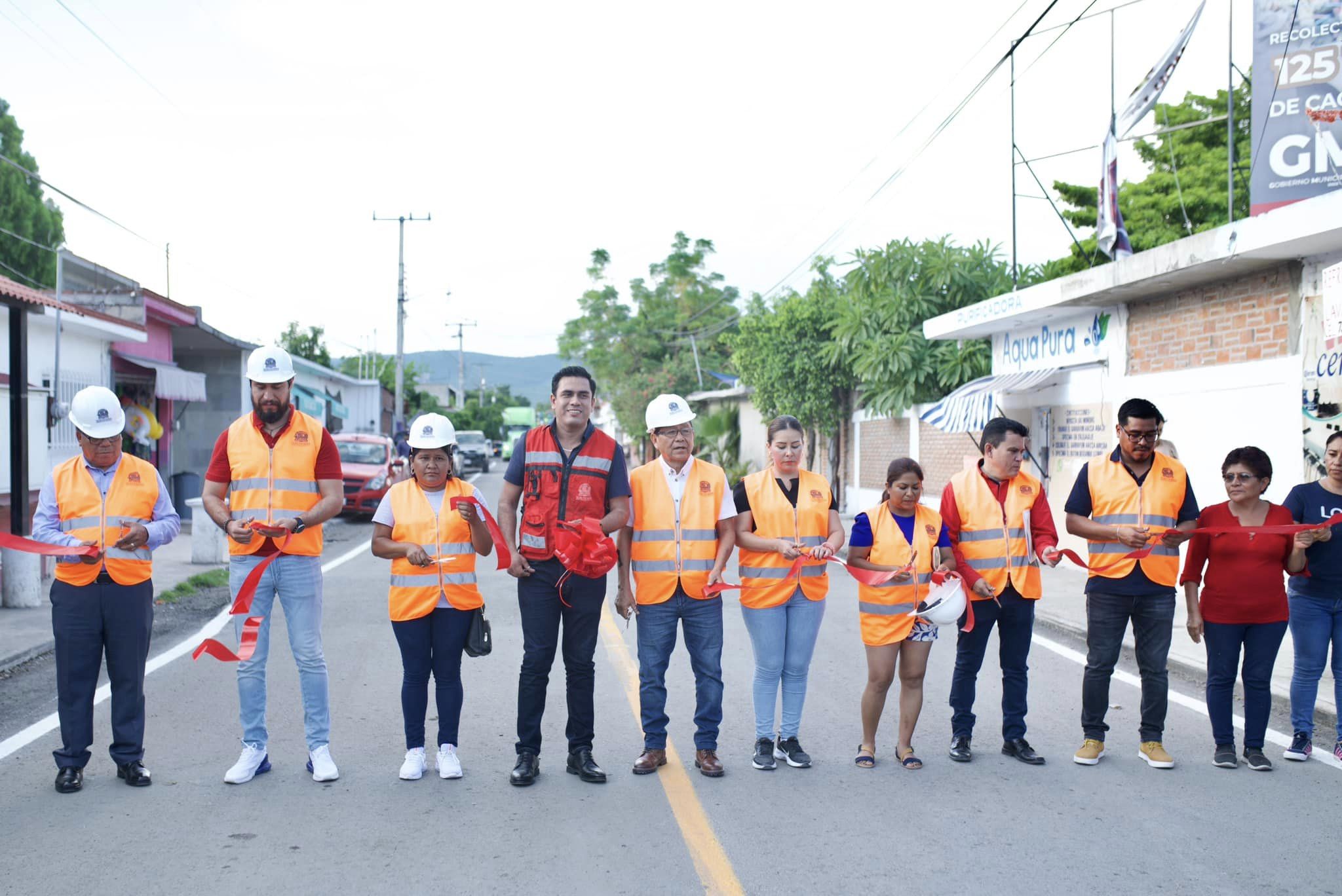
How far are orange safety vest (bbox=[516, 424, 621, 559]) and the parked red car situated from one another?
54.2 ft

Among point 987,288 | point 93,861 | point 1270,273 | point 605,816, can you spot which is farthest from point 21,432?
point 987,288

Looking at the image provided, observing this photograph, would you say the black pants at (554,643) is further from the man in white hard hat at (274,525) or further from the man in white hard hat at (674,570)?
the man in white hard hat at (274,525)

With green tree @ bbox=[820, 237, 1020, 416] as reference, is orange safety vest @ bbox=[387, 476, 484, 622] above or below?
below

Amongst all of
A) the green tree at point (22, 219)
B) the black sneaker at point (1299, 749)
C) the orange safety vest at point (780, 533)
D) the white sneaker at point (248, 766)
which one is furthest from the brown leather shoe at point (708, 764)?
the green tree at point (22, 219)

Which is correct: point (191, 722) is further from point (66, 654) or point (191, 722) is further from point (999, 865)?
point (999, 865)

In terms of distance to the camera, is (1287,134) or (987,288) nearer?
(1287,134)

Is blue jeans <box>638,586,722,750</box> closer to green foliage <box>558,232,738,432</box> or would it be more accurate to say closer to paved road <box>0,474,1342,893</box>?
A: paved road <box>0,474,1342,893</box>

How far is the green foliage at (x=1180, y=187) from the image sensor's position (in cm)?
2666

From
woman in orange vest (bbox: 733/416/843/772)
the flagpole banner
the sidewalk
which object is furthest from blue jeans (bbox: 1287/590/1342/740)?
the sidewalk

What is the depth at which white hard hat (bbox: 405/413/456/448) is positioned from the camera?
5512 millimetres

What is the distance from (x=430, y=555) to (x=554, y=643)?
764 mm

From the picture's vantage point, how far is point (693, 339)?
170 feet

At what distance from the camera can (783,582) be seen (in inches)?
223

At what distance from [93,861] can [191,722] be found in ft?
7.64
